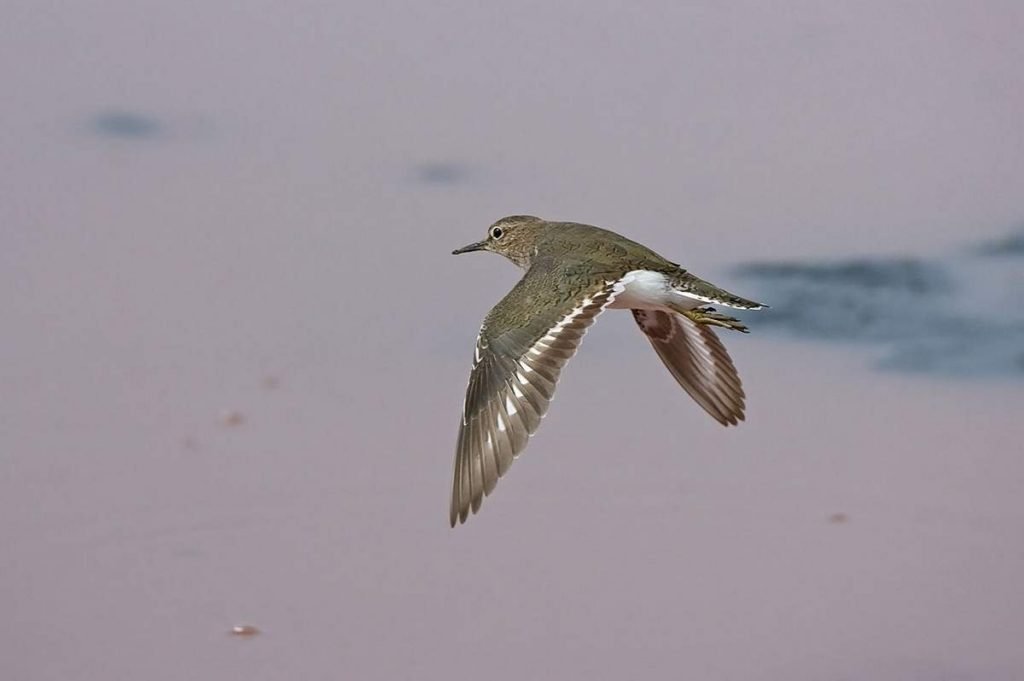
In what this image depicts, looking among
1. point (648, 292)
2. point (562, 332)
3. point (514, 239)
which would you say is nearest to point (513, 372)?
point (562, 332)

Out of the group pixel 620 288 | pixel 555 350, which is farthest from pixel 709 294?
pixel 555 350

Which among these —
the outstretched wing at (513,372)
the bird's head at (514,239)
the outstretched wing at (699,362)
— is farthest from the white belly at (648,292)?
the bird's head at (514,239)

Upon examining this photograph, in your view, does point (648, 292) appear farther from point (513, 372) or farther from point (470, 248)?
point (470, 248)

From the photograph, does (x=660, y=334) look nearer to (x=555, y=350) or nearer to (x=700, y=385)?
(x=700, y=385)

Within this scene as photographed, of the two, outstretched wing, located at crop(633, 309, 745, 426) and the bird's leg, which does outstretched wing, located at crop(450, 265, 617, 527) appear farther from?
outstretched wing, located at crop(633, 309, 745, 426)

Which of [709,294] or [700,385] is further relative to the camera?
[700,385]

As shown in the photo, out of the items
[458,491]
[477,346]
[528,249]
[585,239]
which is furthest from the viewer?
[528,249]

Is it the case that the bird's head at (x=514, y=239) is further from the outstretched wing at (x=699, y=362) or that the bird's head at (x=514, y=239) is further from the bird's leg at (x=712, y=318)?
the bird's leg at (x=712, y=318)
